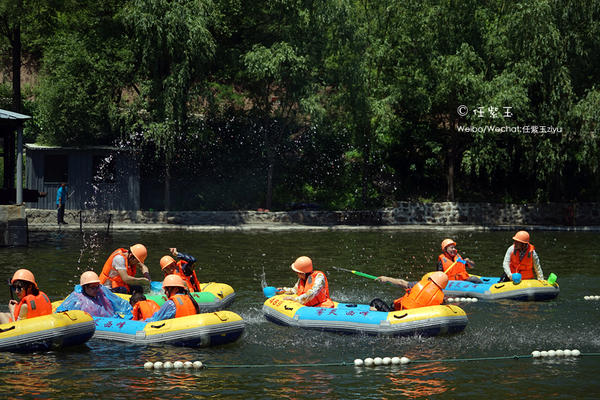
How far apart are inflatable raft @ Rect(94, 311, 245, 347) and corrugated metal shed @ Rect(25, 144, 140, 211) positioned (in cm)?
2218

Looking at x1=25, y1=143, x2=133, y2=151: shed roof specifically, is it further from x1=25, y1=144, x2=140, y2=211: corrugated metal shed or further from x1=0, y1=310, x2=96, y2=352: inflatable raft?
x1=0, y1=310, x2=96, y2=352: inflatable raft

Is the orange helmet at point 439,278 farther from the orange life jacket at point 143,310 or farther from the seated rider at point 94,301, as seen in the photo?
the seated rider at point 94,301

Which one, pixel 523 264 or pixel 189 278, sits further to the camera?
pixel 523 264

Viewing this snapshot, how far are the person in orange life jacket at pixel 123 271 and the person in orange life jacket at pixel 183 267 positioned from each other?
60 centimetres

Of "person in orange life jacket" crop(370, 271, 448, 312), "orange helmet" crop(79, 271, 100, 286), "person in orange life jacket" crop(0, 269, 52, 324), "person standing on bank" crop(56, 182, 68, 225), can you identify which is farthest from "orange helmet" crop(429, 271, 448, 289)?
"person standing on bank" crop(56, 182, 68, 225)

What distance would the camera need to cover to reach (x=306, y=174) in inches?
1565

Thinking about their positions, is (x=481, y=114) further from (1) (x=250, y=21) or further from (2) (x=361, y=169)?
(1) (x=250, y=21)

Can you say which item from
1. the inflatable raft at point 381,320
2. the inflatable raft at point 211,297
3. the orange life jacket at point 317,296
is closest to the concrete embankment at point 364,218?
the inflatable raft at point 211,297

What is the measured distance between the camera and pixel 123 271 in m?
17.3

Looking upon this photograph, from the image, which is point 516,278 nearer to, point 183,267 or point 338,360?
point 338,360

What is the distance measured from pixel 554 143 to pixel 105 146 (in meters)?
18.6

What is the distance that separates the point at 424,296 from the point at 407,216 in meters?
22.0

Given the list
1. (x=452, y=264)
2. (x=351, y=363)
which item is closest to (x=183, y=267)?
(x=351, y=363)

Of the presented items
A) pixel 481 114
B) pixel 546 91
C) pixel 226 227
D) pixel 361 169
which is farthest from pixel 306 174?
pixel 546 91
